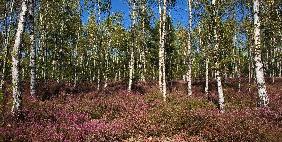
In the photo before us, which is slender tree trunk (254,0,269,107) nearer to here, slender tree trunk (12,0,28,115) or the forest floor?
the forest floor

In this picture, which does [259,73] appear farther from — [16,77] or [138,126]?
[16,77]

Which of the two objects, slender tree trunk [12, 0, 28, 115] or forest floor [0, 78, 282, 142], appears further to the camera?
slender tree trunk [12, 0, 28, 115]

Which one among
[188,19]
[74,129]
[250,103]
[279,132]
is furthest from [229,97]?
[74,129]

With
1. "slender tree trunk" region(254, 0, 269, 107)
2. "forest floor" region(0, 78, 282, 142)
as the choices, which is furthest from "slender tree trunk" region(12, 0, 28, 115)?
"slender tree trunk" region(254, 0, 269, 107)

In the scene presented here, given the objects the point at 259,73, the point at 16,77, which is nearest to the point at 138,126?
the point at 16,77

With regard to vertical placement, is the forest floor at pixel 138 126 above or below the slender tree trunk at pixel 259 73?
below

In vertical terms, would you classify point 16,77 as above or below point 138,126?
above

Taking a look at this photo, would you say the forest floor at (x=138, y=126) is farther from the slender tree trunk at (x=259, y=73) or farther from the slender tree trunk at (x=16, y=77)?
the slender tree trunk at (x=259, y=73)

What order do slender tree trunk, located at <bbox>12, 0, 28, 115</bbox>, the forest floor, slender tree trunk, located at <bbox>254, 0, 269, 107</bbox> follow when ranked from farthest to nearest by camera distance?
1. slender tree trunk, located at <bbox>254, 0, 269, 107</bbox>
2. slender tree trunk, located at <bbox>12, 0, 28, 115</bbox>
3. the forest floor

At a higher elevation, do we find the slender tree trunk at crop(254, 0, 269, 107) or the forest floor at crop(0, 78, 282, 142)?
the slender tree trunk at crop(254, 0, 269, 107)

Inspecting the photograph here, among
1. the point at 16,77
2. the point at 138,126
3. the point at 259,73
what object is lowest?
the point at 138,126

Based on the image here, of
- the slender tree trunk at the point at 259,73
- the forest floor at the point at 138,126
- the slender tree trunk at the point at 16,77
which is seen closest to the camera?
the forest floor at the point at 138,126

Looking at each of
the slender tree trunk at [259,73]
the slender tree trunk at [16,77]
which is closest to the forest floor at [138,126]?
the slender tree trunk at [16,77]

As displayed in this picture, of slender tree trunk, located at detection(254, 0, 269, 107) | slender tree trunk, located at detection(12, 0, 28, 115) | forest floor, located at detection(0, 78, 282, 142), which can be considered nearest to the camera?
forest floor, located at detection(0, 78, 282, 142)
